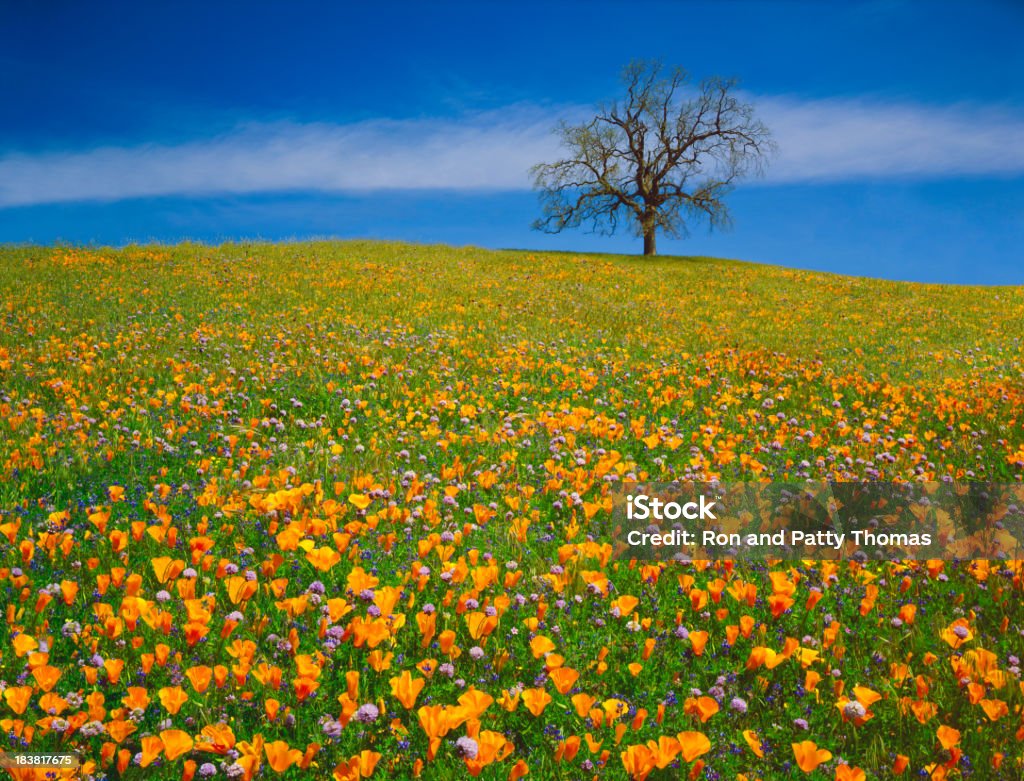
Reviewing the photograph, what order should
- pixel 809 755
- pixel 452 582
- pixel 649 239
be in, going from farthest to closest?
1. pixel 649 239
2. pixel 452 582
3. pixel 809 755

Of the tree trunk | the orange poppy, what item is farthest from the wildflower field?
the tree trunk

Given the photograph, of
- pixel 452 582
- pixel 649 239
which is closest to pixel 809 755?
pixel 452 582

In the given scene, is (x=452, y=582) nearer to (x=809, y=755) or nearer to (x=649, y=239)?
(x=809, y=755)

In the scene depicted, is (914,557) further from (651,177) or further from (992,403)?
(651,177)

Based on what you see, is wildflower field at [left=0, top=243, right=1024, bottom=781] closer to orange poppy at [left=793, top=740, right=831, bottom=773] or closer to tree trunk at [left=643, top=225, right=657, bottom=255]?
orange poppy at [left=793, top=740, right=831, bottom=773]

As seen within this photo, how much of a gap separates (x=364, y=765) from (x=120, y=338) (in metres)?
10.5

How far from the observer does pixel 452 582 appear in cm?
381

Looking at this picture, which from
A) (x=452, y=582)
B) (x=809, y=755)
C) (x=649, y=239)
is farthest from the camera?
(x=649, y=239)

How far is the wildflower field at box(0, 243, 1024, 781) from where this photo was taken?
2719mm

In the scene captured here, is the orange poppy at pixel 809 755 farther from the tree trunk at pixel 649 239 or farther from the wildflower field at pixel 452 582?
the tree trunk at pixel 649 239

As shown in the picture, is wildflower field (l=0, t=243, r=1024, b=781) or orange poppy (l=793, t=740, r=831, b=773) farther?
wildflower field (l=0, t=243, r=1024, b=781)

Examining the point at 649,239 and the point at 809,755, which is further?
the point at 649,239

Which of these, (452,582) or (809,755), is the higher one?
(452,582)

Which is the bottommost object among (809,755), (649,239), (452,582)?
(809,755)
